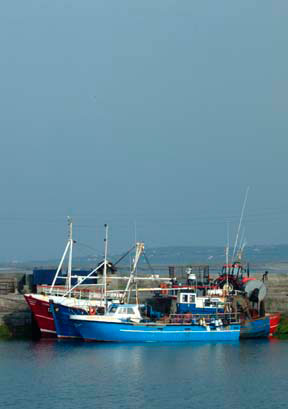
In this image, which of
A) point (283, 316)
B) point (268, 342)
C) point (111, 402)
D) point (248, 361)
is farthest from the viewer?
point (283, 316)

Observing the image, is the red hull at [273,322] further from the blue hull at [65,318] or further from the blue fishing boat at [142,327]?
the blue hull at [65,318]

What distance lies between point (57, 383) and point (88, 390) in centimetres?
250

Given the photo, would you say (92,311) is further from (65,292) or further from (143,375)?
(143,375)

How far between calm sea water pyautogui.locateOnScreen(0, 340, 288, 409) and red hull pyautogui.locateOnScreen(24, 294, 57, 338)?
207 centimetres

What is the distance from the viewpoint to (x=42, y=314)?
7019 cm

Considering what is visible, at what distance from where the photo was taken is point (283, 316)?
246ft

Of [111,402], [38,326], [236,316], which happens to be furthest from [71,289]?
[111,402]

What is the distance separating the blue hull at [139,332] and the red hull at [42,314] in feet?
8.57

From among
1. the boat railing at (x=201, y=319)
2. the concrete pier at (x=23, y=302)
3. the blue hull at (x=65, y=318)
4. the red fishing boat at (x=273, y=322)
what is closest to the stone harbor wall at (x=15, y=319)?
the concrete pier at (x=23, y=302)

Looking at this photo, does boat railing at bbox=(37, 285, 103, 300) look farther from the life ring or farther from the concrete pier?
the life ring

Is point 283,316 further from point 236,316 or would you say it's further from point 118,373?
point 118,373

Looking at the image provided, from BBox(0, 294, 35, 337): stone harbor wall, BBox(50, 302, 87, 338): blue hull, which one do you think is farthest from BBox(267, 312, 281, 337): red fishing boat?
BBox(0, 294, 35, 337): stone harbor wall

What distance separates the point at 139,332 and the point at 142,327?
357 mm

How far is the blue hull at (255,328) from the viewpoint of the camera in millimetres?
69875
